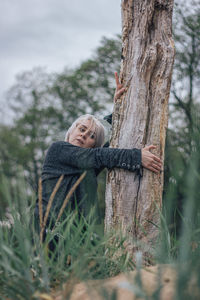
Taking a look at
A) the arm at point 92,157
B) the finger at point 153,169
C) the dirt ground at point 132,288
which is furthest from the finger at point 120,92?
the dirt ground at point 132,288

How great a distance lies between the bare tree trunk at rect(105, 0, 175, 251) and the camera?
276cm

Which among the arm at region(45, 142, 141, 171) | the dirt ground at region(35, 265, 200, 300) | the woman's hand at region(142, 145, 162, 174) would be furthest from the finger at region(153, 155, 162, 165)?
the dirt ground at region(35, 265, 200, 300)

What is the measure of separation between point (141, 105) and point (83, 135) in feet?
2.65

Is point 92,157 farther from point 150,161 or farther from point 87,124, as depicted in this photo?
point 87,124

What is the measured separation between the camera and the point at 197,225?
1677mm

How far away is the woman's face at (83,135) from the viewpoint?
3.47 meters

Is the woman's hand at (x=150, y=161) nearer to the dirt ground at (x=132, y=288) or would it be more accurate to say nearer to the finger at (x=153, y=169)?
the finger at (x=153, y=169)

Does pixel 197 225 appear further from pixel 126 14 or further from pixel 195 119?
pixel 126 14

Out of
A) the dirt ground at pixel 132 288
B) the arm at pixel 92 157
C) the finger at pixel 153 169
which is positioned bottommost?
the dirt ground at pixel 132 288

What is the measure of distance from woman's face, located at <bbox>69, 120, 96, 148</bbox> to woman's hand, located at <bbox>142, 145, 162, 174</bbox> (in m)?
0.86

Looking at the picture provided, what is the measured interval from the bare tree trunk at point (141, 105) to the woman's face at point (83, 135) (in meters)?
0.54

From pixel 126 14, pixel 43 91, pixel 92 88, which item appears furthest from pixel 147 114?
pixel 43 91

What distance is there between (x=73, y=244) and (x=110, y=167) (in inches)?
38.4

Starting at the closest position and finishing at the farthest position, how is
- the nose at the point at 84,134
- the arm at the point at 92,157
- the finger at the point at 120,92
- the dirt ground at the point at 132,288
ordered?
the dirt ground at the point at 132,288 → the arm at the point at 92,157 → the finger at the point at 120,92 → the nose at the point at 84,134
